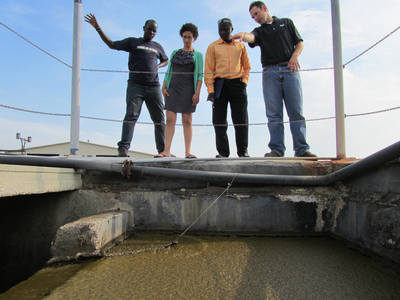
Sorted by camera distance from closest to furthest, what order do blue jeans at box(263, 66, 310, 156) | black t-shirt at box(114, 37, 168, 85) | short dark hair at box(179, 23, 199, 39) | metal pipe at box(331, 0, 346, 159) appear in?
metal pipe at box(331, 0, 346, 159) → blue jeans at box(263, 66, 310, 156) → short dark hair at box(179, 23, 199, 39) → black t-shirt at box(114, 37, 168, 85)

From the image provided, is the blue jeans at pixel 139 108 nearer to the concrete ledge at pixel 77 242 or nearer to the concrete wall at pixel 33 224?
the concrete wall at pixel 33 224

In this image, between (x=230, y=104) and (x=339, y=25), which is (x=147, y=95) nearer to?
(x=230, y=104)

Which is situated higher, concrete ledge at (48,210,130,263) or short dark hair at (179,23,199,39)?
short dark hair at (179,23,199,39)

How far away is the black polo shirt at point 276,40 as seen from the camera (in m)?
3.04

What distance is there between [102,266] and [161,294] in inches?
17.8

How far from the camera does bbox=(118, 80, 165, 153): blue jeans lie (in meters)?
3.33

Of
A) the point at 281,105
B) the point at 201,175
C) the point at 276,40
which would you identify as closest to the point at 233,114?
the point at 281,105

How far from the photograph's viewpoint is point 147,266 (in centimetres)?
148

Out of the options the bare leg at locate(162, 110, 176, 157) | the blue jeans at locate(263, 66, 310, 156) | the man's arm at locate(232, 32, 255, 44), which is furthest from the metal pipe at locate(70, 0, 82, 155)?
the blue jeans at locate(263, 66, 310, 156)

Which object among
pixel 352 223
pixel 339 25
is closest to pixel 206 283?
pixel 352 223

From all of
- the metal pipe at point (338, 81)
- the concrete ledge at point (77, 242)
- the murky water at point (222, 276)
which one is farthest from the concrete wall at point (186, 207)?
the concrete ledge at point (77, 242)

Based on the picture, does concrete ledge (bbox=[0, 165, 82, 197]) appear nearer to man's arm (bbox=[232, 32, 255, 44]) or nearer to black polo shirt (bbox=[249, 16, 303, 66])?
man's arm (bbox=[232, 32, 255, 44])

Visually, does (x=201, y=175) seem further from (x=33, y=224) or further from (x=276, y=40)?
(x=276, y=40)

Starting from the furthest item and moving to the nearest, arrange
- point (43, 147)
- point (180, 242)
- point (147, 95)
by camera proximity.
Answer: point (43, 147), point (147, 95), point (180, 242)
